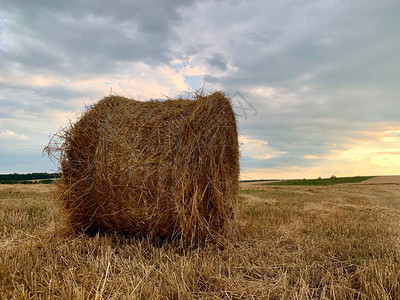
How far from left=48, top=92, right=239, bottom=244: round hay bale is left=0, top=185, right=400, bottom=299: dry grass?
34 cm

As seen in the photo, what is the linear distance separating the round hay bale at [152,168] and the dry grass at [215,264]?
337mm

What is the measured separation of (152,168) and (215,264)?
5.13 feet

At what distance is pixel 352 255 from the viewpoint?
14.5ft

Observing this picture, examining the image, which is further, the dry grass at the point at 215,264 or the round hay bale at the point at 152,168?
the round hay bale at the point at 152,168

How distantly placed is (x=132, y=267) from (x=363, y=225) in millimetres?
4751

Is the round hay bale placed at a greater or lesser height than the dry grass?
greater

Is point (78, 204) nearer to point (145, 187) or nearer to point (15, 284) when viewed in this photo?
point (145, 187)

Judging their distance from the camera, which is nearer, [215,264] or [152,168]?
[215,264]

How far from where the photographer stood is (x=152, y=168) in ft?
14.8

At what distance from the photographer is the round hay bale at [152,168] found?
177 inches

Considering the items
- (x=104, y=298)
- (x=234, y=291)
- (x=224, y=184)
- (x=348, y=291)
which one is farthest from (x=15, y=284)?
(x=348, y=291)

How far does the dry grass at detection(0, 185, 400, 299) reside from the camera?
303 cm

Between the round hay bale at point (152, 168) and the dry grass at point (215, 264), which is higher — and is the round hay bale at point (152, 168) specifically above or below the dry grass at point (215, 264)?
above

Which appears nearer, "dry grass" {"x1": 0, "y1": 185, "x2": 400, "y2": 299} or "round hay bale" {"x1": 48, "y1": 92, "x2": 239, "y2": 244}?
"dry grass" {"x1": 0, "y1": 185, "x2": 400, "y2": 299}
